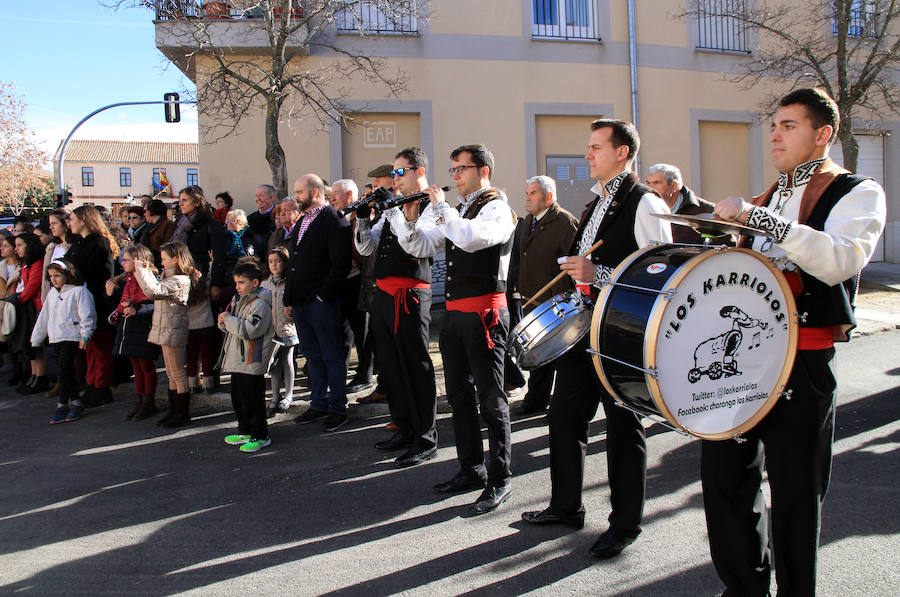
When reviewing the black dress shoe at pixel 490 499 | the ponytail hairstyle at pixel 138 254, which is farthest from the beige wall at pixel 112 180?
the black dress shoe at pixel 490 499

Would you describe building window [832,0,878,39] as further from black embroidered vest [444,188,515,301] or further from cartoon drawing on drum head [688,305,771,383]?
cartoon drawing on drum head [688,305,771,383]

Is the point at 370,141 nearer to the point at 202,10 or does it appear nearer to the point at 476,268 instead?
the point at 202,10

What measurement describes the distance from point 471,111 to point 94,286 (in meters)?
7.96

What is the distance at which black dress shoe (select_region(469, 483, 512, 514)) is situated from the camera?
13.5 ft

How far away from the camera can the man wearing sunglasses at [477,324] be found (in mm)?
4184

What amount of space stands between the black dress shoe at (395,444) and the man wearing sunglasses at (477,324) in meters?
1.03

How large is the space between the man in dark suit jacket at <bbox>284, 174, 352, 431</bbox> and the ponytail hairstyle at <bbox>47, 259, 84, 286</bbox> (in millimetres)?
2538

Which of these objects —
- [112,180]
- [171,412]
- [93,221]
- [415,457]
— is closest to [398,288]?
[415,457]

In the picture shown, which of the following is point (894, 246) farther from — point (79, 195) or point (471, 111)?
point (79, 195)

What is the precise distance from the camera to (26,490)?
489cm

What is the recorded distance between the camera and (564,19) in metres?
14.1

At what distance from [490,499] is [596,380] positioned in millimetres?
1069

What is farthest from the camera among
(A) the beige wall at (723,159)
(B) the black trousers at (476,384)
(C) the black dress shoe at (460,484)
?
(A) the beige wall at (723,159)

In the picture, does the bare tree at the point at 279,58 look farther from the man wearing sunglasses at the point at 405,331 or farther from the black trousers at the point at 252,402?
the man wearing sunglasses at the point at 405,331
